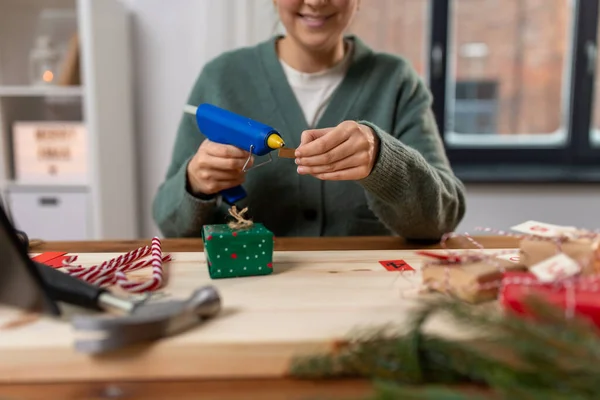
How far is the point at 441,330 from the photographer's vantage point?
492 millimetres

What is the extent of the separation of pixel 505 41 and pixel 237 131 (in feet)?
5.67

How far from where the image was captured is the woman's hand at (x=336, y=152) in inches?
29.3

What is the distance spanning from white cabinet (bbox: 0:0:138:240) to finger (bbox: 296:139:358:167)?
1.17 m

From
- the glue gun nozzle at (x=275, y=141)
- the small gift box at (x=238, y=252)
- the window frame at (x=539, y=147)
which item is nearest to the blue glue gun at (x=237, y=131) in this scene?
the glue gun nozzle at (x=275, y=141)

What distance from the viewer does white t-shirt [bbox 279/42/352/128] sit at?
124cm

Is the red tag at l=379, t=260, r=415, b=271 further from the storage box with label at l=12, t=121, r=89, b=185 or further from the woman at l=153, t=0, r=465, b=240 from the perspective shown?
the storage box with label at l=12, t=121, r=89, b=185

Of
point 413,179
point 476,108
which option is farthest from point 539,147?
point 413,179

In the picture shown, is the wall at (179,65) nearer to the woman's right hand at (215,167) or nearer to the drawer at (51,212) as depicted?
the drawer at (51,212)

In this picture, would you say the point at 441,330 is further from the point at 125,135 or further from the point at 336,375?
the point at 125,135

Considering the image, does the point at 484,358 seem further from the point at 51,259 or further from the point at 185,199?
the point at 185,199

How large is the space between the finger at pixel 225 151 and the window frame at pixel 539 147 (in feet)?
4.65

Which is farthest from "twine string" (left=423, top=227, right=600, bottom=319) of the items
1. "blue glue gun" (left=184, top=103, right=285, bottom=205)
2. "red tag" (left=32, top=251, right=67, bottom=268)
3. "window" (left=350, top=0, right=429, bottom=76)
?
"window" (left=350, top=0, right=429, bottom=76)

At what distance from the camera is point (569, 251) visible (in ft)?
1.85

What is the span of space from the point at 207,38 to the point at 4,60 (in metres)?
0.66
